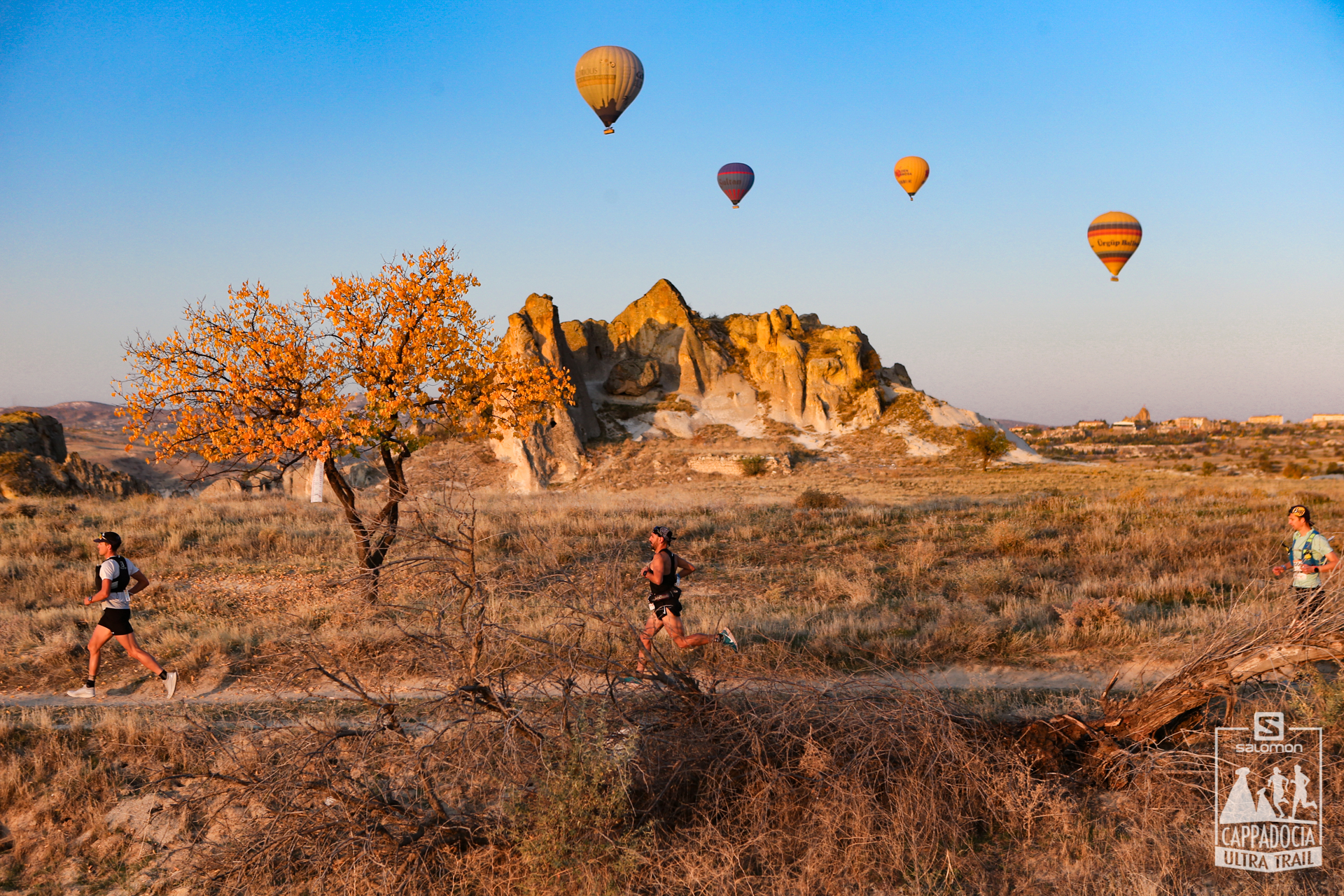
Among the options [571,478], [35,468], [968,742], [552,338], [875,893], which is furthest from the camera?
[552,338]

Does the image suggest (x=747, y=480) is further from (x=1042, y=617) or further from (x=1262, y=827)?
(x=1262, y=827)

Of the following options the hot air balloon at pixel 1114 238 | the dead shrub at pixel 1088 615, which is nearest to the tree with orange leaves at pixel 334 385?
the dead shrub at pixel 1088 615

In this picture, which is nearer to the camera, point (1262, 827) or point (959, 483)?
point (1262, 827)

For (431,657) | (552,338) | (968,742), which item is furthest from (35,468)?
(968,742)

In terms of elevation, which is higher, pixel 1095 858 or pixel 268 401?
pixel 268 401

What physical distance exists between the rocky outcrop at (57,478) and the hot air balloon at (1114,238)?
3944 cm

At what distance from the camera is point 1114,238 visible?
3297 centimetres

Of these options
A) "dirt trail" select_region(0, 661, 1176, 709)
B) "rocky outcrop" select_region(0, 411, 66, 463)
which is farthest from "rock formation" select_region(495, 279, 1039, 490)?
"dirt trail" select_region(0, 661, 1176, 709)

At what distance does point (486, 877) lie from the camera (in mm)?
4215

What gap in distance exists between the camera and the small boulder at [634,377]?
5156cm

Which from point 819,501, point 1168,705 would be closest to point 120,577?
point 1168,705

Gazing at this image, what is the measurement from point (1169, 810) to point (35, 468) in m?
32.7

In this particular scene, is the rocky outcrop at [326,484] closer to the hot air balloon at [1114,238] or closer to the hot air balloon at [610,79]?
the hot air balloon at [610,79]

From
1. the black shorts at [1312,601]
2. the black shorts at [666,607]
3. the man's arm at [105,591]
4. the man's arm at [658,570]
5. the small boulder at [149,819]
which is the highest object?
the black shorts at [1312,601]
